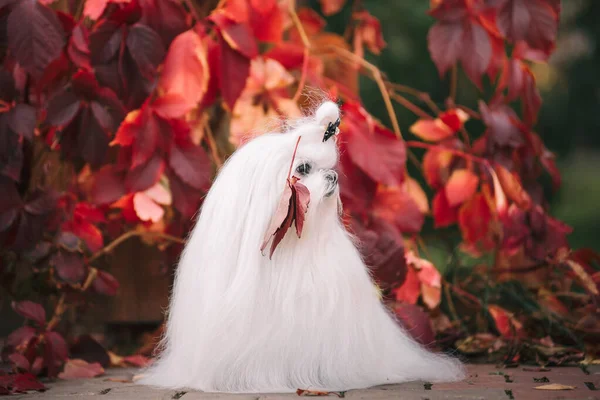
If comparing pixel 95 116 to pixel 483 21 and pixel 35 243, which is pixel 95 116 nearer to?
pixel 35 243

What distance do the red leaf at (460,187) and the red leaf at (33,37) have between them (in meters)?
1.54

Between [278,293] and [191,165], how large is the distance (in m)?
0.71

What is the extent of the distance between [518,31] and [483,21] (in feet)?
1.11

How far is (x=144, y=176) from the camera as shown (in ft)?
8.83

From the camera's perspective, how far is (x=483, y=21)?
3006mm

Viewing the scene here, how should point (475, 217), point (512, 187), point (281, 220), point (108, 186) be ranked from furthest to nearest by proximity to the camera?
point (475, 217) → point (512, 187) → point (108, 186) → point (281, 220)

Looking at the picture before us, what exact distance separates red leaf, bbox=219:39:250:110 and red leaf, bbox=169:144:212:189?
0.73 ft

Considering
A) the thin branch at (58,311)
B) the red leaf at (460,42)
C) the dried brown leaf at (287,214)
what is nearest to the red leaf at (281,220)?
the dried brown leaf at (287,214)

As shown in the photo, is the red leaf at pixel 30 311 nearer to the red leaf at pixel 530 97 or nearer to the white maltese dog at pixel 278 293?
the white maltese dog at pixel 278 293

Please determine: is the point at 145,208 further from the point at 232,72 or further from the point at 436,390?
the point at 436,390

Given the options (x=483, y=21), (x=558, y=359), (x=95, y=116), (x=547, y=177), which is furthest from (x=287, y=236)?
(x=547, y=177)

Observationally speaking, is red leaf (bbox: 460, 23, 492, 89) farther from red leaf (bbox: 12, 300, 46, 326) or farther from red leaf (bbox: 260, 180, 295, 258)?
red leaf (bbox: 12, 300, 46, 326)

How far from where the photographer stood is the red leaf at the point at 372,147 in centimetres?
279

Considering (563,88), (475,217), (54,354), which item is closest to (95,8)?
(54,354)
